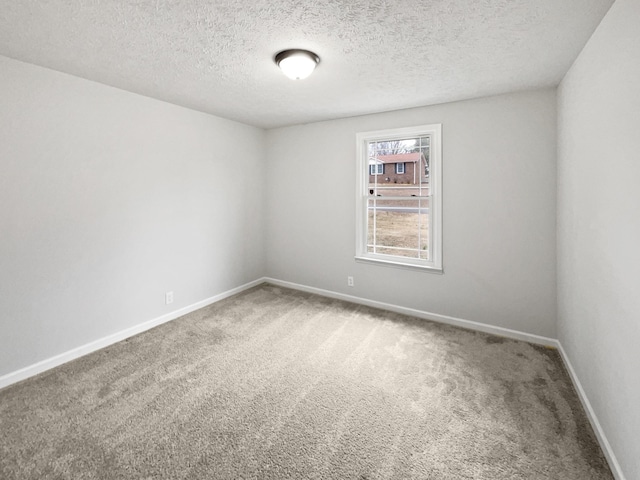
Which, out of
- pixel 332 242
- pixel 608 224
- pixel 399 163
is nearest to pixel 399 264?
pixel 332 242

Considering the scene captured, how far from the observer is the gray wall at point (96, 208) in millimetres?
2320

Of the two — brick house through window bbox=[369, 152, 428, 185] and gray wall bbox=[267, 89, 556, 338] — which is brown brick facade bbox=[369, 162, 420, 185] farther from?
gray wall bbox=[267, 89, 556, 338]

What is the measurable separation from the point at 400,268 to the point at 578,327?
178cm

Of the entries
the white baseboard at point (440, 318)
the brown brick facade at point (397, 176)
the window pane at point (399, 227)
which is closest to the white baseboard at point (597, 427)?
the white baseboard at point (440, 318)

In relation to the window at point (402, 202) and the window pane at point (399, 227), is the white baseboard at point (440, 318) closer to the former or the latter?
the window at point (402, 202)

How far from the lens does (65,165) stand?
255 cm

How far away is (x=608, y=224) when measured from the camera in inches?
65.9

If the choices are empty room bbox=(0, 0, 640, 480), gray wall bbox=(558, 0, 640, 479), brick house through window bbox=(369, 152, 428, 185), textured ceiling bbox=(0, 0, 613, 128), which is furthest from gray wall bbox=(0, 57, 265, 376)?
gray wall bbox=(558, 0, 640, 479)

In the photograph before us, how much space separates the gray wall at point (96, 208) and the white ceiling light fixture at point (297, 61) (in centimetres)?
178

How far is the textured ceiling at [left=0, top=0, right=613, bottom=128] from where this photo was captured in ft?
5.38

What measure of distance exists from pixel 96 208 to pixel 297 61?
223cm

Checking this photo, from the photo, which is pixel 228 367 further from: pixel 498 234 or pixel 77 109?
pixel 498 234

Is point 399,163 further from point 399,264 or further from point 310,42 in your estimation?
point 310,42

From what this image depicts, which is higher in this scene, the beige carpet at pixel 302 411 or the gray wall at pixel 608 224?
the gray wall at pixel 608 224
